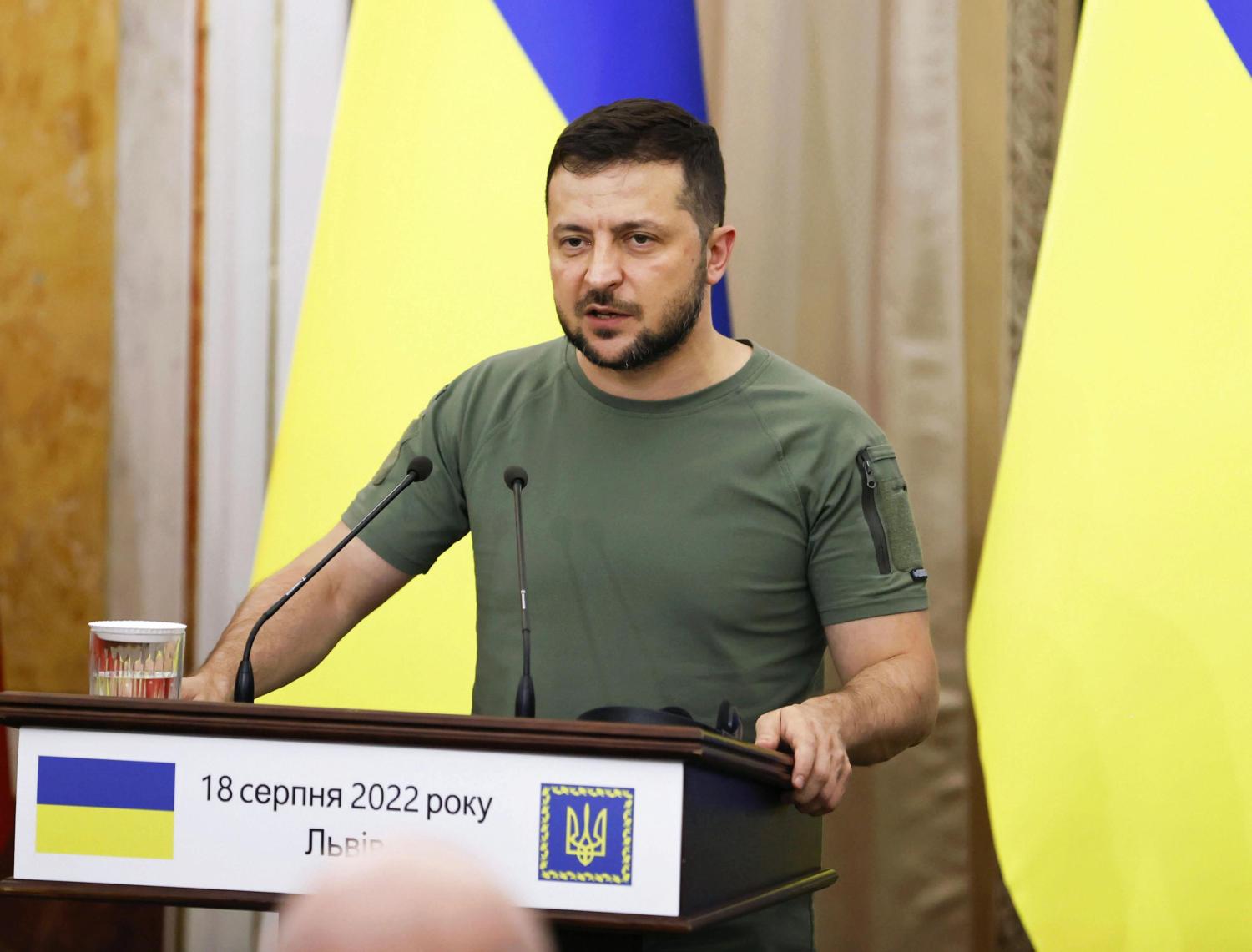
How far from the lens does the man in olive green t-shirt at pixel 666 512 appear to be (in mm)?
1846

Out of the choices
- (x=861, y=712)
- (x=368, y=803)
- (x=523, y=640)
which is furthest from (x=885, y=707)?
(x=368, y=803)

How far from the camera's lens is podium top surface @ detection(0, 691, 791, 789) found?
4.01ft

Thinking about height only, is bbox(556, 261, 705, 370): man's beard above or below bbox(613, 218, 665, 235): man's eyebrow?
below

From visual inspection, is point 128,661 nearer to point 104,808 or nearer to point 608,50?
point 104,808

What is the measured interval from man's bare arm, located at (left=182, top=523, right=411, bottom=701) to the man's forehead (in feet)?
1.73

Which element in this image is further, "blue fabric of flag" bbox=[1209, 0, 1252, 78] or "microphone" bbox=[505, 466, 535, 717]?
"blue fabric of flag" bbox=[1209, 0, 1252, 78]

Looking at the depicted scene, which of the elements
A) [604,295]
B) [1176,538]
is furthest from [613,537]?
[1176,538]

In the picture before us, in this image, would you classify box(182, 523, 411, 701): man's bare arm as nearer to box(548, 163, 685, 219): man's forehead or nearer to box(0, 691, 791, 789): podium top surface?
box(0, 691, 791, 789): podium top surface

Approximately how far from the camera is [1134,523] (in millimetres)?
2123

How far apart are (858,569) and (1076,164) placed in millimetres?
740

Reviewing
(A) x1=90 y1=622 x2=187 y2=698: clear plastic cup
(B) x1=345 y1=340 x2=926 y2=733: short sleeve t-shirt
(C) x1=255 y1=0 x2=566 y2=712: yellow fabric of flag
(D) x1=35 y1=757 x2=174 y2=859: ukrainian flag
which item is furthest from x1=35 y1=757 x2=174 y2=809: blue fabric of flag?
(C) x1=255 y1=0 x2=566 y2=712: yellow fabric of flag

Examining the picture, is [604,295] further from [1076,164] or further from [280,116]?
[280,116]

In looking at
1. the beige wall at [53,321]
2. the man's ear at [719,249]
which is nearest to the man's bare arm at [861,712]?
the man's ear at [719,249]

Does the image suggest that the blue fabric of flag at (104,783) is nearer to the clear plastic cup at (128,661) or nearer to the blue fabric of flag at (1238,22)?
the clear plastic cup at (128,661)
